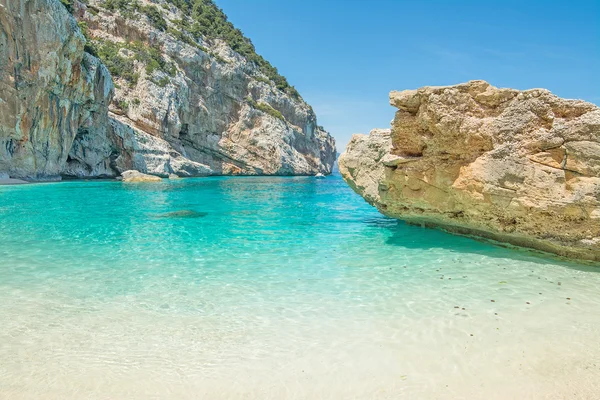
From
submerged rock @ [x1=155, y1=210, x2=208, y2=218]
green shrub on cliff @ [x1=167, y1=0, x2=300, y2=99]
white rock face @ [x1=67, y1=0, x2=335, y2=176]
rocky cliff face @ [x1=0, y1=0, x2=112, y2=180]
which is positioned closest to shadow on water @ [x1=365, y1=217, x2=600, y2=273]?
submerged rock @ [x1=155, y1=210, x2=208, y2=218]

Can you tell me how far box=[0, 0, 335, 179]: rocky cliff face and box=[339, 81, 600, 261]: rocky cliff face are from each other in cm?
3881

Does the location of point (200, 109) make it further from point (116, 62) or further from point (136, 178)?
→ point (136, 178)

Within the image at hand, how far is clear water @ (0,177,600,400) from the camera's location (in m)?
4.00

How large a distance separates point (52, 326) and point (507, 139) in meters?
9.58

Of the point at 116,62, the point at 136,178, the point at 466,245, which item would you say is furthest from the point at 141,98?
the point at 466,245

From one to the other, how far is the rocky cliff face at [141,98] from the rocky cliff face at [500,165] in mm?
38810

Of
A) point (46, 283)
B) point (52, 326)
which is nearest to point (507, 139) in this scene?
point (52, 326)

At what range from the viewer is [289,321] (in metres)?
5.61

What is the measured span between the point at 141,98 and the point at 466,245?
6037 cm

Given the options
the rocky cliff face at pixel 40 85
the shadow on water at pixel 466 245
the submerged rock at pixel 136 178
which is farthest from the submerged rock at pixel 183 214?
the submerged rock at pixel 136 178

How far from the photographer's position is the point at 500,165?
8.88m

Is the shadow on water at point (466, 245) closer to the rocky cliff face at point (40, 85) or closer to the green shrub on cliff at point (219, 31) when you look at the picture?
the rocky cliff face at point (40, 85)

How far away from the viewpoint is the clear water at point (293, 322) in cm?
400

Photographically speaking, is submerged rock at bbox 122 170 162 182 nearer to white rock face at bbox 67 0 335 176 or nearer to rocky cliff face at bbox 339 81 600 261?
white rock face at bbox 67 0 335 176
